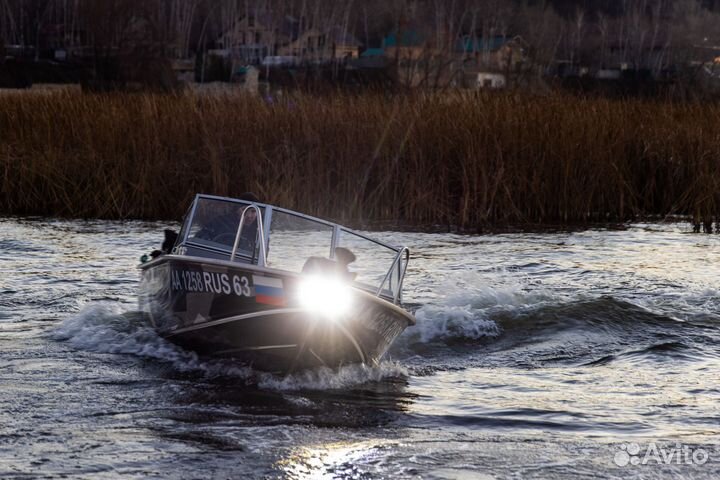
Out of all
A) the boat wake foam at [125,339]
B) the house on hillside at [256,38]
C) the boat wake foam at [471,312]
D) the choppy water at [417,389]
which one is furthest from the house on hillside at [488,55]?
the boat wake foam at [125,339]

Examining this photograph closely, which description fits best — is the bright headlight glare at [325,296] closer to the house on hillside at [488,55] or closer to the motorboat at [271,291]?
the motorboat at [271,291]

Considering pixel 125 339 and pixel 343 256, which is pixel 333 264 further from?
pixel 125 339

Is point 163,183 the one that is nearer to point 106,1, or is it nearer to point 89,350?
point 89,350

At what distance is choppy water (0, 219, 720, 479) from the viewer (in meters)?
7.09

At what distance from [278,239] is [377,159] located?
986cm

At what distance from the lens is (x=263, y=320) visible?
344 inches

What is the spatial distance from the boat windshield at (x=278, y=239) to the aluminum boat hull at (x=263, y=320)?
1.23 feet

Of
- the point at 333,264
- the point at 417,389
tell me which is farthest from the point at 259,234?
the point at 417,389

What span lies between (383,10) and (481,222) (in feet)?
316

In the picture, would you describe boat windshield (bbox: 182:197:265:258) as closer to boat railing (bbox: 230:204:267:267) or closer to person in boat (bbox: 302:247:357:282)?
boat railing (bbox: 230:204:267:267)

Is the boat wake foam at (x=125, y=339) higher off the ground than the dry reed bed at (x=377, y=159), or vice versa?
the dry reed bed at (x=377, y=159)

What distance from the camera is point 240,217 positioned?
9562 millimetres

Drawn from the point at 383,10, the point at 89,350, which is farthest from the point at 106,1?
the point at 89,350

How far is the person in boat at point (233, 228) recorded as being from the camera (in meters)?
9.39
